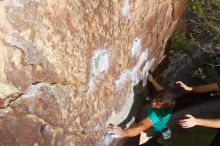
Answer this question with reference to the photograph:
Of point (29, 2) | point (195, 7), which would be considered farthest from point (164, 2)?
point (29, 2)

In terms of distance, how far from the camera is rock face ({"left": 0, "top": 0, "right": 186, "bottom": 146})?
344cm

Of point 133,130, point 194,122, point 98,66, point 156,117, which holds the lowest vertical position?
point 133,130

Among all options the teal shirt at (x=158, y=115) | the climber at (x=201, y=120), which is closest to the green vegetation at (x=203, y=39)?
the climber at (x=201, y=120)

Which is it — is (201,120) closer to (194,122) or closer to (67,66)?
(194,122)

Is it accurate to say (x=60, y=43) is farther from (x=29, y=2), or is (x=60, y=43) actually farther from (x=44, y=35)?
(x=29, y=2)

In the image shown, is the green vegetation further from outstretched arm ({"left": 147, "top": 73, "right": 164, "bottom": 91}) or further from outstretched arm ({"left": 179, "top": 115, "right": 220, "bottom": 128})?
outstretched arm ({"left": 179, "top": 115, "right": 220, "bottom": 128})

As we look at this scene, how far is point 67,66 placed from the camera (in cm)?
388

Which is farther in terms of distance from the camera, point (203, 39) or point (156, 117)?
point (203, 39)

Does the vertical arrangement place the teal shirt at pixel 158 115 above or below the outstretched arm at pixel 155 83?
below

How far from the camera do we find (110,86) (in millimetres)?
4707

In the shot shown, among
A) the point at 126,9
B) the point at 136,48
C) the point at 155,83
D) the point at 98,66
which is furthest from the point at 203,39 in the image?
the point at 98,66

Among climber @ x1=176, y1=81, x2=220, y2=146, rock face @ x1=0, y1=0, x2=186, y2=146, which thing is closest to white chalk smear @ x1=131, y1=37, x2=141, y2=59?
rock face @ x1=0, y1=0, x2=186, y2=146

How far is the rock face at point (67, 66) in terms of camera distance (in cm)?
344

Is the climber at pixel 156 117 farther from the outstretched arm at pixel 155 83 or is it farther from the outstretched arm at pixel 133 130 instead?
the outstretched arm at pixel 155 83
